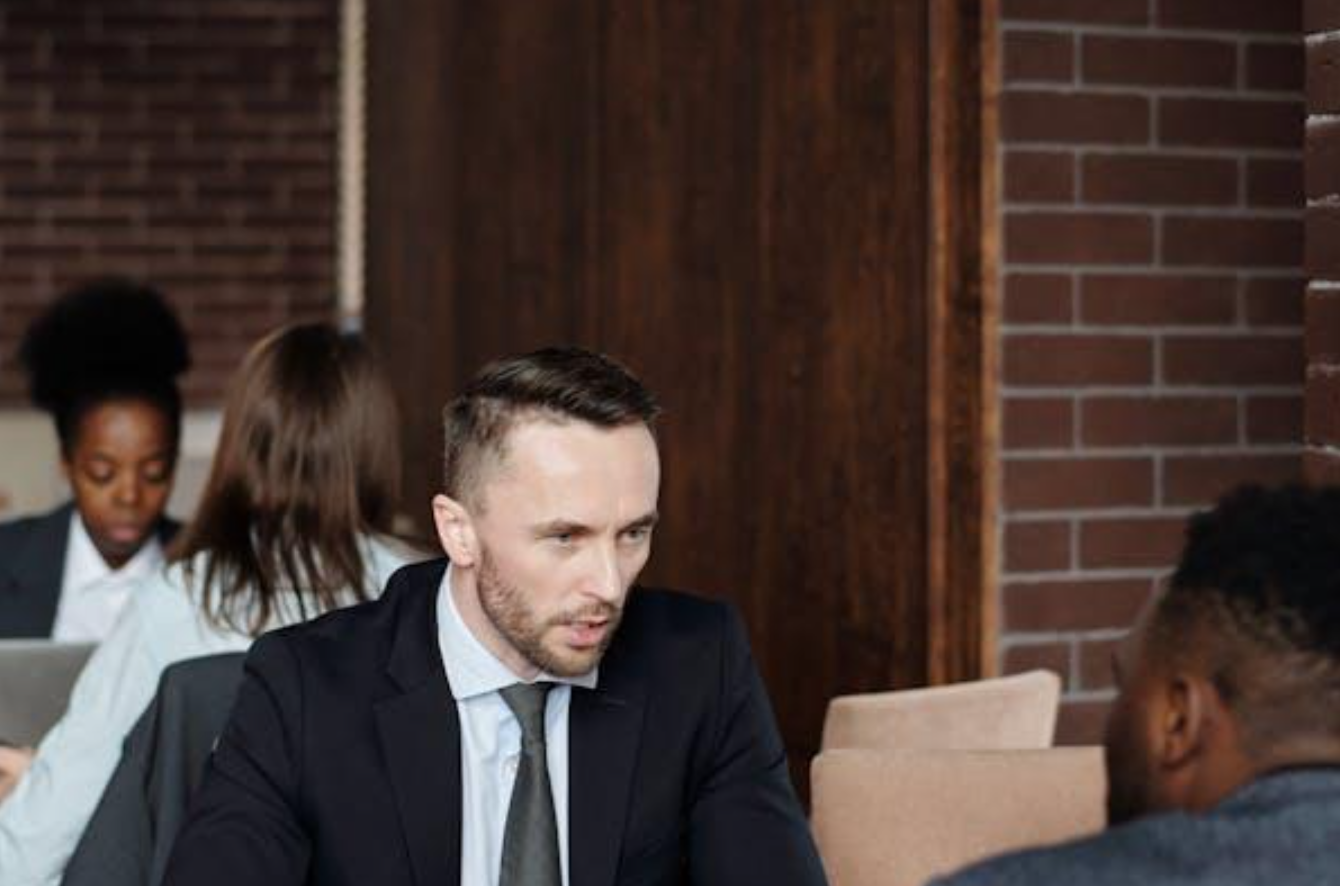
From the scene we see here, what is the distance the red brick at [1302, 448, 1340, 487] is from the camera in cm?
238

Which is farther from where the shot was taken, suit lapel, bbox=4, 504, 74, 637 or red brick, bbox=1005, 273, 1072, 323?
suit lapel, bbox=4, 504, 74, 637

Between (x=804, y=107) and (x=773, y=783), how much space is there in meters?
1.44

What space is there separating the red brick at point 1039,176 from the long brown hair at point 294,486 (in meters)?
0.90

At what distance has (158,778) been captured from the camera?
8.57 ft

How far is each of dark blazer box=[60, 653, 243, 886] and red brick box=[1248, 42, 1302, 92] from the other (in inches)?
65.3

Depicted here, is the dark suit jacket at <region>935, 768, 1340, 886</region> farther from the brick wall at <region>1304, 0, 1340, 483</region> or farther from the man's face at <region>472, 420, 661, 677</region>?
the brick wall at <region>1304, 0, 1340, 483</region>

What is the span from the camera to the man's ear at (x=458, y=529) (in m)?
2.32

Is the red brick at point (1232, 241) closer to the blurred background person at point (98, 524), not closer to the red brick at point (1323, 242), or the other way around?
the red brick at point (1323, 242)

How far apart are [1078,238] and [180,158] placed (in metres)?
4.94

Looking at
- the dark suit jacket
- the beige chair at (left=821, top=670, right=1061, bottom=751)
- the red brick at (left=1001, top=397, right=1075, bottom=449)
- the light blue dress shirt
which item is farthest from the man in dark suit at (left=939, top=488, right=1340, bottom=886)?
the red brick at (left=1001, top=397, right=1075, bottom=449)

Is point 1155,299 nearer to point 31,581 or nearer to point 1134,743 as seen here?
point 1134,743

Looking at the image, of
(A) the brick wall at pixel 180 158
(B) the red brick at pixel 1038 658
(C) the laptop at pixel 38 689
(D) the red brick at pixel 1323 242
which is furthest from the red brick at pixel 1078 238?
(A) the brick wall at pixel 180 158

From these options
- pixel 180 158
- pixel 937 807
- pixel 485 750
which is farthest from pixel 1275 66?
pixel 180 158

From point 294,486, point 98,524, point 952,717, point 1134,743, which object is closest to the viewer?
point 1134,743
